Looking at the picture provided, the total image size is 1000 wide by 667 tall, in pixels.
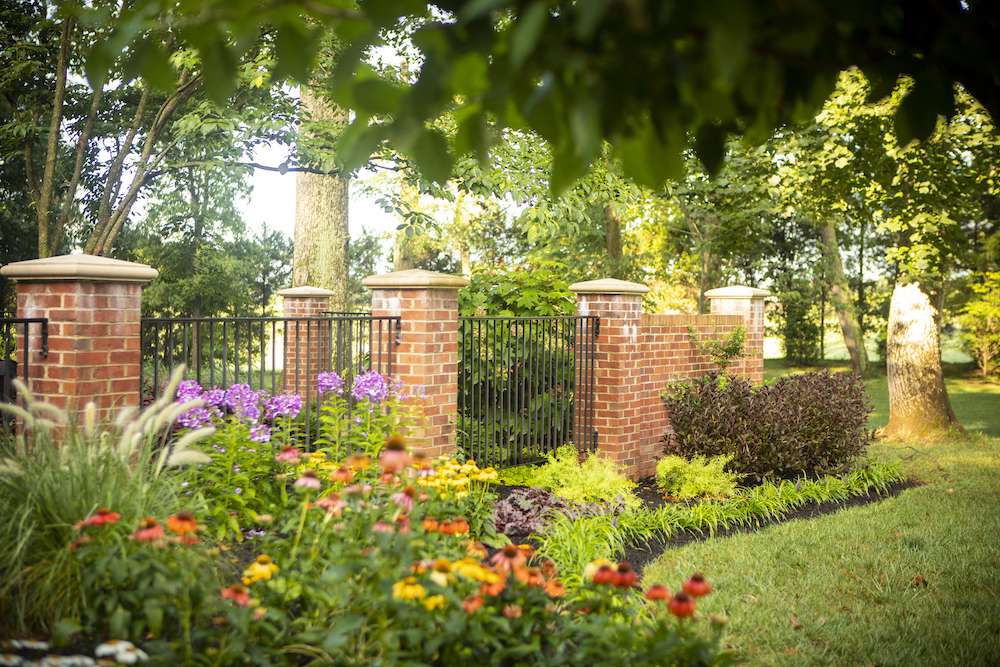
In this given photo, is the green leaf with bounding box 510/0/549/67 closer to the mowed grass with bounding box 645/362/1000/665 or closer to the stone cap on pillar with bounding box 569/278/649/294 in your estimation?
the mowed grass with bounding box 645/362/1000/665

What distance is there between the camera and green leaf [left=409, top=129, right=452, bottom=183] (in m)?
1.77

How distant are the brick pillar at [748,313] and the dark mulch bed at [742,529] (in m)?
2.23

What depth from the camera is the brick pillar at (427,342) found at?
685 centimetres

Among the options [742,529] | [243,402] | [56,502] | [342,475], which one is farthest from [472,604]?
[742,529]

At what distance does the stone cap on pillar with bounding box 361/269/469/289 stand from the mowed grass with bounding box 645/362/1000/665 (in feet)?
8.98

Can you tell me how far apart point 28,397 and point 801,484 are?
6.77 metres

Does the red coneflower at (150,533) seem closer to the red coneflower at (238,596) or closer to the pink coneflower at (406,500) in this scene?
the red coneflower at (238,596)

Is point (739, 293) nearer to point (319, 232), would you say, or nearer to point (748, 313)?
point (748, 313)

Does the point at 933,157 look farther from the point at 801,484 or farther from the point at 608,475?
the point at 608,475

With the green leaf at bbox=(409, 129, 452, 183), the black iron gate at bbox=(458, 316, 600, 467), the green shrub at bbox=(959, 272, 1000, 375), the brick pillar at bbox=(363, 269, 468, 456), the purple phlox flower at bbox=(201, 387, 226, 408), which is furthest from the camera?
the green shrub at bbox=(959, 272, 1000, 375)

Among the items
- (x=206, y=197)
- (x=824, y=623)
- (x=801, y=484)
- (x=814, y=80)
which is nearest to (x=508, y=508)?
(x=824, y=623)

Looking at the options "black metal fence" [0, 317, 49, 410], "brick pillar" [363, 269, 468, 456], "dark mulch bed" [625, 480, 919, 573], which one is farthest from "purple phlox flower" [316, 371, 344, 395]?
"dark mulch bed" [625, 480, 919, 573]

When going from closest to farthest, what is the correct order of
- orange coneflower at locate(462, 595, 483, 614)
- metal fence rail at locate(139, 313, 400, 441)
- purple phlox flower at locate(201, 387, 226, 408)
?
1. orange coneflower at locate(462, 595, 483, 614)
2. purple phlox flower at locate(201, 387, 226, 408)
3. metal fence rail at locate(139, 313, 400, 441)

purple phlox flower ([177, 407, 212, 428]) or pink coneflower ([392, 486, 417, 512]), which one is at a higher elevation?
purple phlox flower ([177, 407, 212, 428])
